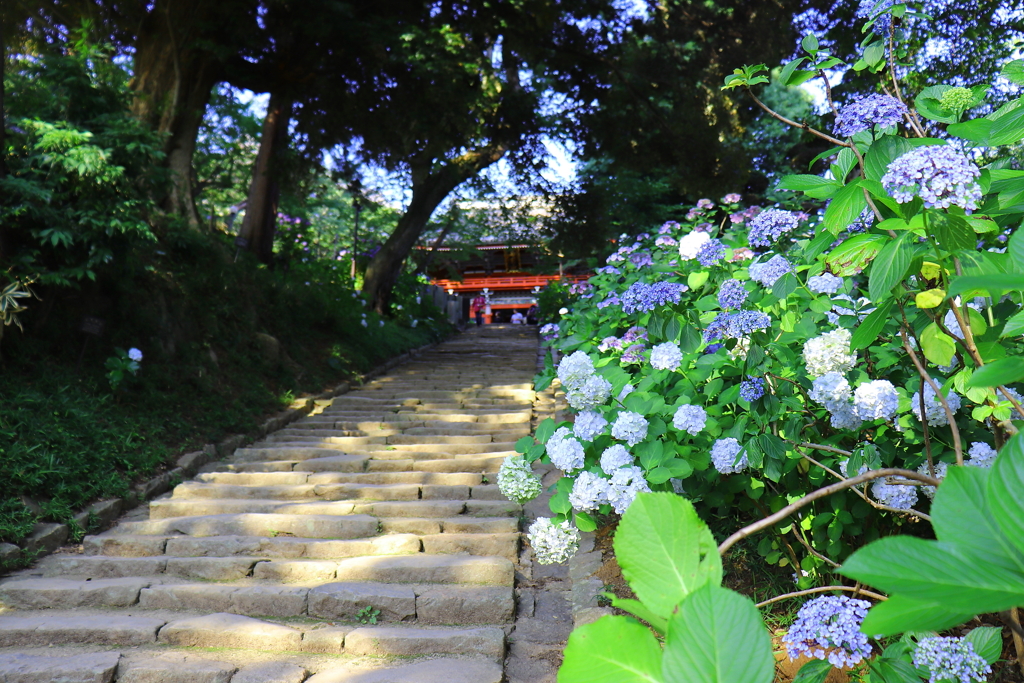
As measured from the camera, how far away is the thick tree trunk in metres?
7.50

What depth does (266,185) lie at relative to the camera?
9.86m

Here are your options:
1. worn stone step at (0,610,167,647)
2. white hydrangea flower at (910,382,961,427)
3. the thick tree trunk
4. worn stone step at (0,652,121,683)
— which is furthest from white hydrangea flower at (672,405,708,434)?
the thick tree trunk

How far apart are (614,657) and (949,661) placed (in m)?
0.86

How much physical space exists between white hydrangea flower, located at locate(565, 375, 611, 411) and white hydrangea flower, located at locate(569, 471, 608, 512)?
292 mm

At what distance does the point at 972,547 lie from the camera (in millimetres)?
376

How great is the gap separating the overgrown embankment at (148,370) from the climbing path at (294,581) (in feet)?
1.66

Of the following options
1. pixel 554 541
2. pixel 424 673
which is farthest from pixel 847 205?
pixel 424 673

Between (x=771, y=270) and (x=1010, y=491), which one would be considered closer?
(x=1010, y=491)

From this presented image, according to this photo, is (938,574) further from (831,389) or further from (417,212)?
(417,212)

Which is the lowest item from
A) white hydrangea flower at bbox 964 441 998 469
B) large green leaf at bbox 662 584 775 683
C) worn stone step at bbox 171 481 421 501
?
worn stone step at bbox 171 481 421 501

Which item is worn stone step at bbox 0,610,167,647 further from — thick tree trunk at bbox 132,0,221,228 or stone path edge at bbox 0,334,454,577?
thick tree trunk at bbox 132,0,221,228

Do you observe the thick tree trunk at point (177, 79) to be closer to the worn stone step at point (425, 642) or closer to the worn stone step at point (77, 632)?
the worn stone step at point (77, 632)

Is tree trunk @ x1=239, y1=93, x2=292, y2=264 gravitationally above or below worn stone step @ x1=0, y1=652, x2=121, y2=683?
above

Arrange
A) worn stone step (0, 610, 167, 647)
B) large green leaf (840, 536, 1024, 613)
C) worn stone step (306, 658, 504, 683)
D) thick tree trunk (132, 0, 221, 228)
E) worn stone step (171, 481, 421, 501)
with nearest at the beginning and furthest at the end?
large green leaf (840, 536, 1024, 613) → worn stone step (306, 658, 504, 683) → worn stone step (0, 610, 167, 647) → worn stone step (171, 481, 421, 501) → thick tree trunk (132, 0, 221, 228)
